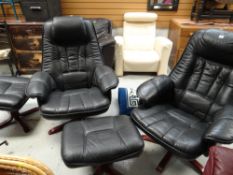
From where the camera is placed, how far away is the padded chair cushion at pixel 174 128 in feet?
3.91

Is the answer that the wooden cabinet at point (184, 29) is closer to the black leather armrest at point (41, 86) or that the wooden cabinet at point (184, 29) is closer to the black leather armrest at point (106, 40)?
the black leather armrest at point (106, 40)

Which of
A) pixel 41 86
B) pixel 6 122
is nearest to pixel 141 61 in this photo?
pixel 41 86

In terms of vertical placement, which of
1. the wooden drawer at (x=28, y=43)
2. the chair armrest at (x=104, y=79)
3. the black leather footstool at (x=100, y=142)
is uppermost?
the wooden drawer at (x=28, y=43)

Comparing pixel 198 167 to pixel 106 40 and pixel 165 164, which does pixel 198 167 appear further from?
pixel 106 40

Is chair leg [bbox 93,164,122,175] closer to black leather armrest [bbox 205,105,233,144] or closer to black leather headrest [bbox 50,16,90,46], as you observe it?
black leather armrest [bbox 205,105,233,144]

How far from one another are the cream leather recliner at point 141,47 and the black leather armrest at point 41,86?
1.16 meters

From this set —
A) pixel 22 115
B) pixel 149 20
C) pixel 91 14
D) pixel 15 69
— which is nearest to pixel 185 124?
pixel 22 115

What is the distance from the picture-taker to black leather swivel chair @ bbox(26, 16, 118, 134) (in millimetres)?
1529

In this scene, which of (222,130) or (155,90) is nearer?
(222,130)

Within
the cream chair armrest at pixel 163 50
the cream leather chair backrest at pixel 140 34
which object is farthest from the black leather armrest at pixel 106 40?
the cream chair armrest at pixel 163 50

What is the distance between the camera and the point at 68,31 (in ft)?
5.86

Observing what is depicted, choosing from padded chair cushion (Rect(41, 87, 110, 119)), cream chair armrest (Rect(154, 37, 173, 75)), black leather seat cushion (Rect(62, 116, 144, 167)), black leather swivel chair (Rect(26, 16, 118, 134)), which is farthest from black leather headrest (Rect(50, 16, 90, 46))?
cream chair armrest (Rect(154, 37, 173, 75))

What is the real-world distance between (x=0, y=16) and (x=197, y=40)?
9.92ft

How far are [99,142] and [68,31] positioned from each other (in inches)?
44.8
